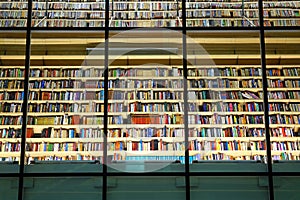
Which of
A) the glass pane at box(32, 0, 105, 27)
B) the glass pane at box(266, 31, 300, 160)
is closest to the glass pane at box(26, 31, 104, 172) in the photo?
the glass pane at box(32, 0, 105, 27)

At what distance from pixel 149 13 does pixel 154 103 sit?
1284 millimetres

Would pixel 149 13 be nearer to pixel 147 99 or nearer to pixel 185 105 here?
pixel 147 99

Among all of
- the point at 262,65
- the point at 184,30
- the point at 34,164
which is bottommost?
the point at 34,164

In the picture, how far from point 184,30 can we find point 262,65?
87 centimetres

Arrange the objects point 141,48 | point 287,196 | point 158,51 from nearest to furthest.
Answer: point 287,196 < point 141,48 < point 158,51

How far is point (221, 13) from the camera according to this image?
22.5 ft

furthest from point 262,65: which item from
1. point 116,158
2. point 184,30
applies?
point 116,158

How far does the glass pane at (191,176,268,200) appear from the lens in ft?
15.0

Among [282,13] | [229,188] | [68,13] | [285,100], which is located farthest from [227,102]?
[229,188]

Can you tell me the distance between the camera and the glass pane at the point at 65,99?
5.70 meters

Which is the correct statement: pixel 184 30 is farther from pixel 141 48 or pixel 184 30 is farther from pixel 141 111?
pixel 141 111

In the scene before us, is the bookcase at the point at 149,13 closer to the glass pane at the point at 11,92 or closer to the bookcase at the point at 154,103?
the glass pane at the point at 11,92

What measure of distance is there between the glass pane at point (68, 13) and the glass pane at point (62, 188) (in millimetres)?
1783

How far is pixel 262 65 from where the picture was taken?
4980 mm
